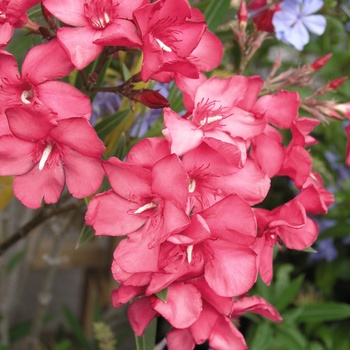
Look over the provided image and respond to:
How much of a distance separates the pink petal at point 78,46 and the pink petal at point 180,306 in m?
0.21

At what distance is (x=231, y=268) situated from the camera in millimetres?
553

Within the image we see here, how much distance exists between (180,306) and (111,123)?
27 centimetres

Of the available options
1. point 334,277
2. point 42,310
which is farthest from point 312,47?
point 42,310

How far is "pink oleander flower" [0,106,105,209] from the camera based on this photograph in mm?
527

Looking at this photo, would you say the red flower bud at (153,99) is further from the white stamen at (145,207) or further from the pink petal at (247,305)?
the pink petal at (247,305)

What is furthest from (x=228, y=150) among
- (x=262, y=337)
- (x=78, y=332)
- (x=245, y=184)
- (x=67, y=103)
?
(x=78, y=332)

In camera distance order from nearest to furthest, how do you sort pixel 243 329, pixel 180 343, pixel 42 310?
1. pixel 180 343
2. pixel 42 310
3. pixel 243 329

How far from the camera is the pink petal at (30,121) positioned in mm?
514

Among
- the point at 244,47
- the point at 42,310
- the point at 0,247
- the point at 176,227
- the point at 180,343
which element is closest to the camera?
the point at 176,227

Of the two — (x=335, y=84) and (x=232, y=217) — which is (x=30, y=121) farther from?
(x=335, y=84)

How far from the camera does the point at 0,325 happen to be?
1280 millimetres

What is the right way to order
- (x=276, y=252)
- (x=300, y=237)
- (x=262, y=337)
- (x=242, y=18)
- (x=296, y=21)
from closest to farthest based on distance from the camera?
(x=300, y=237) → (x=242, y=18) → (x=296, y=21) → (x=262, y=337) → (x=276, y=252)

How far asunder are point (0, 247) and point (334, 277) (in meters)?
0.83

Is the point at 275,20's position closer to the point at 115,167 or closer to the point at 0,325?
the point at 115,167
